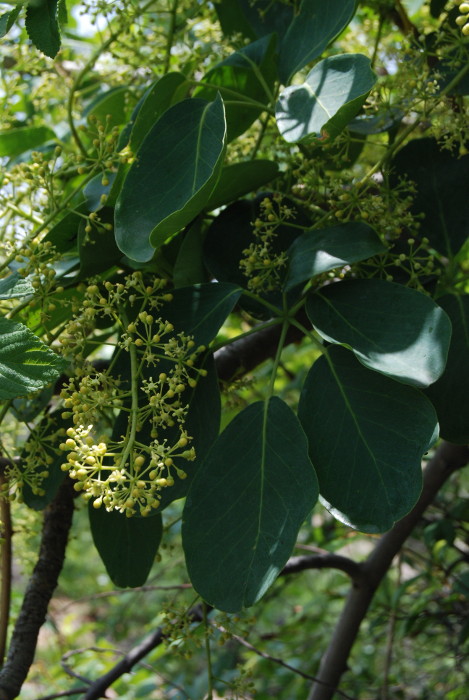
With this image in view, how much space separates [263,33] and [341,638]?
1.24 meters

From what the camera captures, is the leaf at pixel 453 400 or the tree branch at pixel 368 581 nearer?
the leaf at pixel 453 400

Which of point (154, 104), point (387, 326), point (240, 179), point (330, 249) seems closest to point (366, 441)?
point (387, 326)

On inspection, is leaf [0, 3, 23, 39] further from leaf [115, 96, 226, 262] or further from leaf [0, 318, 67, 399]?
leaf [0, 318, 67, 399]

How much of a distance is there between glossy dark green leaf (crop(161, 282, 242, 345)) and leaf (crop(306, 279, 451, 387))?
0.12m

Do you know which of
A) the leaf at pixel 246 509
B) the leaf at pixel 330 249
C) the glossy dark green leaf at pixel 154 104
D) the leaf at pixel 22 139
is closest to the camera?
the leaf at pixel 246 509

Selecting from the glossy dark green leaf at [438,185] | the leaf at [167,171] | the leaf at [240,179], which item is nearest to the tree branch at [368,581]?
the glossy dark green leaf at [438,185]

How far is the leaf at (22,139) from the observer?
1482 mm

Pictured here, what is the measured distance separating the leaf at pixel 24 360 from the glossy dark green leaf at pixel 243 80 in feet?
1.71

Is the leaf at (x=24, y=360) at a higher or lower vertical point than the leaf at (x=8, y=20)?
lower

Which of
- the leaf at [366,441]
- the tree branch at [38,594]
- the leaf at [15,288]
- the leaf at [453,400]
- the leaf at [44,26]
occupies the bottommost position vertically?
the tree branch at [38,594]

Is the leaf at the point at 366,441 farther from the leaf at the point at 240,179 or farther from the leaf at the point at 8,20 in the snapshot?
the leaf at the point at 8,20

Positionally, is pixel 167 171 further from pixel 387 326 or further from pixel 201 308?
pixel 387 326

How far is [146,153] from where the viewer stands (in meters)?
1.00

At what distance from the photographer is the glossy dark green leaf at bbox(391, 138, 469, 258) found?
117 centimetres
